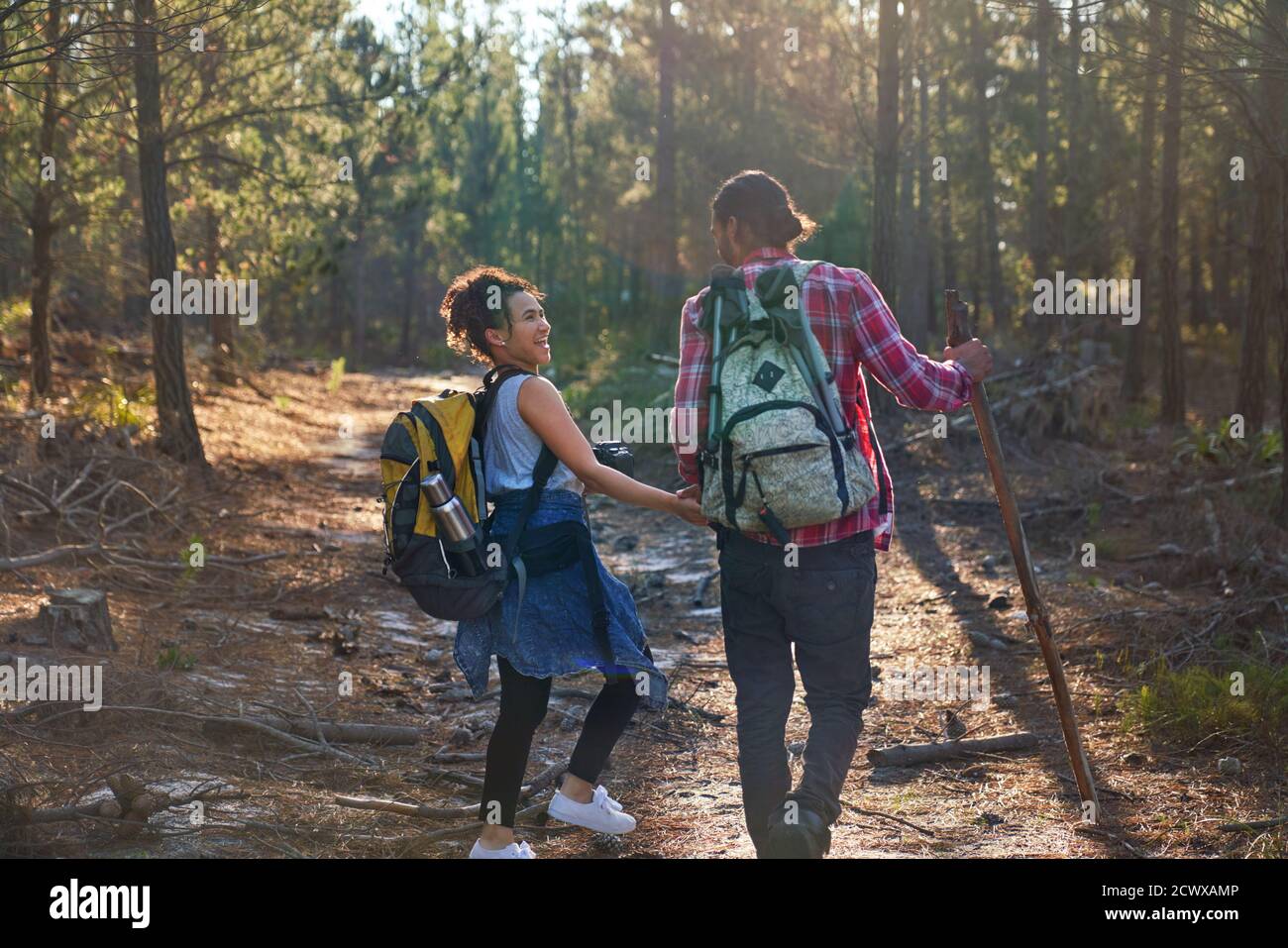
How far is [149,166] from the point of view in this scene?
1234 cm

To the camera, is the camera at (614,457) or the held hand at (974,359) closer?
the held hand at (974,359)

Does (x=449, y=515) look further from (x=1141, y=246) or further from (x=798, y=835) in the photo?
(x=1141, y=246)

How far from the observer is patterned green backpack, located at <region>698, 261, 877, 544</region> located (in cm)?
363

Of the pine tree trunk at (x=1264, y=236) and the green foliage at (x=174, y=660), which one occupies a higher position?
the pine tree trunk at (x=1264, y=236)

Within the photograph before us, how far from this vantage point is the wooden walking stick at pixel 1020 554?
4.26 m

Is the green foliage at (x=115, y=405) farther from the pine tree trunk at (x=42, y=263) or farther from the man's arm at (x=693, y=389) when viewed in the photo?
the man's arm at (x=693, y=389)

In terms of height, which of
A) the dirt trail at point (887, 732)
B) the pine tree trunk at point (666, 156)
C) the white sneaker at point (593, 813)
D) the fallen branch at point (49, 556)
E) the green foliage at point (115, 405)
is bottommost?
the dirt trail at point (887, 732)

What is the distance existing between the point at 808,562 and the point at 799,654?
0.31 metres

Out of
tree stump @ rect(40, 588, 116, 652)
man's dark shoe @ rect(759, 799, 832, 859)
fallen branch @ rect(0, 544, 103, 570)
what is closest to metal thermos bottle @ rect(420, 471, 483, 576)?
man's dark shoe @ rect(759, 799, 832, 859)

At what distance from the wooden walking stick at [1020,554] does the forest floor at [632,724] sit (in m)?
0.24

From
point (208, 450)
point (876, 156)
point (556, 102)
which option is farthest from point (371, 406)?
point (556, 102)

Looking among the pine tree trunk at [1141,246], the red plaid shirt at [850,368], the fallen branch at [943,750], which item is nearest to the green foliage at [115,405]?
the fallen branch at [943,750]
